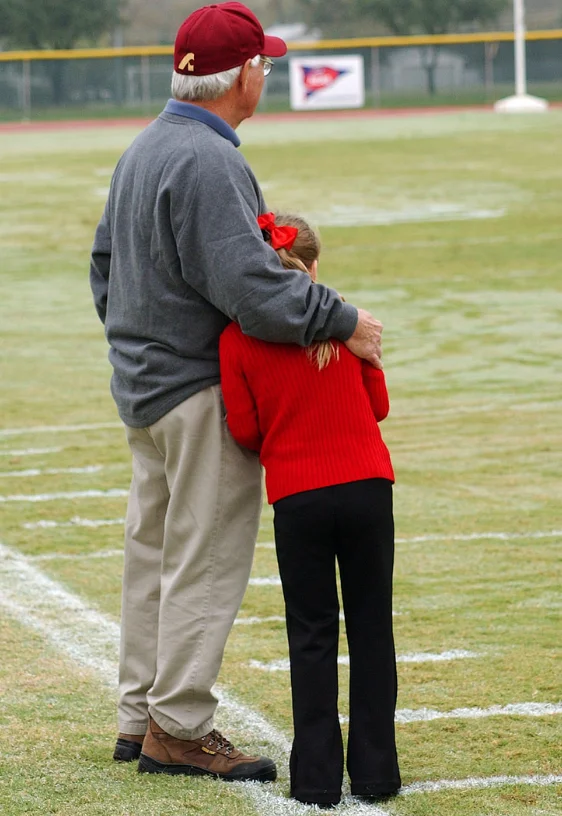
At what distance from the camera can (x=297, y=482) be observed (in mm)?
3531

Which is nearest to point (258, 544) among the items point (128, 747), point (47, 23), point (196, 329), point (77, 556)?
point (77, 556)

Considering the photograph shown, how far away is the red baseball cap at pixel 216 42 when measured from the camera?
3568 mm

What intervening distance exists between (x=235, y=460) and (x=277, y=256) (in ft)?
1.81

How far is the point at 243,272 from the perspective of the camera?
3.44 metres

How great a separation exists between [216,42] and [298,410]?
94 centimetres

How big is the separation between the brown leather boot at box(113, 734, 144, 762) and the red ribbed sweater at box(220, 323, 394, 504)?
85 centimetres

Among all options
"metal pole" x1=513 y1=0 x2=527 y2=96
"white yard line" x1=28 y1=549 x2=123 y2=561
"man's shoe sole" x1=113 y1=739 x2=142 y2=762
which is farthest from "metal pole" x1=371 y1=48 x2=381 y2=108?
"man's shoe sole" x1=113 y1=739 x2=142 y2=762

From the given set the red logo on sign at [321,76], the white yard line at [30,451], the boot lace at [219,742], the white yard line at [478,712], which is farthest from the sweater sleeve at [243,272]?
the red logo on sign at [321,76]

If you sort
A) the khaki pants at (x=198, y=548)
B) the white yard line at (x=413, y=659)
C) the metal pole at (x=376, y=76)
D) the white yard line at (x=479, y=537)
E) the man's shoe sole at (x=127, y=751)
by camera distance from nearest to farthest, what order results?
1. the khaki pants at (x=198, y=548)
2. the man's shoe sole at (x=127, y=751)
3. the white yard line at (x=413, y=659)
4. the white yard line at (x=479, y=537)
5. the metal pole at (x=376, y=76)

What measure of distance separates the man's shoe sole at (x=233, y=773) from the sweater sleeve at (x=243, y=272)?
3.77 feet

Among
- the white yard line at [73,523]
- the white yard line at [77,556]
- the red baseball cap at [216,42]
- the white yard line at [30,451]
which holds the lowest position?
the white yard line at [30,451]

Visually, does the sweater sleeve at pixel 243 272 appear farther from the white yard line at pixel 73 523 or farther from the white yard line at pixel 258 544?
the white yard line at pixel 73 523

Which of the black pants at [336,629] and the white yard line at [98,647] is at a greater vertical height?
the black pants at [336,629]

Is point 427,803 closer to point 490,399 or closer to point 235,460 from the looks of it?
point 235,460
